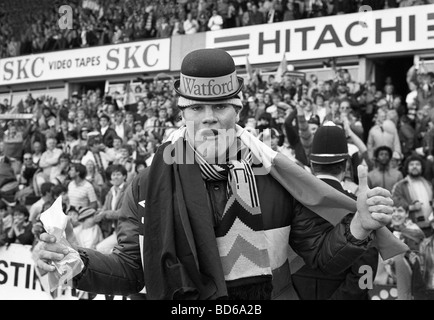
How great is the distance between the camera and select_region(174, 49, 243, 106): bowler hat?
7.84 feet

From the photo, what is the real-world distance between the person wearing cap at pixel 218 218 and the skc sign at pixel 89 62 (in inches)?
611

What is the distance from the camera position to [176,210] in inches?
90.1

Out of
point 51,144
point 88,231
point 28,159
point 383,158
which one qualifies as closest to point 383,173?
point 383,158

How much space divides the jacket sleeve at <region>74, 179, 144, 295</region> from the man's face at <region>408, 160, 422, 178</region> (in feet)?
16.1

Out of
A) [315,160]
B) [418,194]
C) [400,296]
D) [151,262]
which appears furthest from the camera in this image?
[418,194]

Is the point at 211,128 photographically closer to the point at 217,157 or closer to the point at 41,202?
the point at 217,157

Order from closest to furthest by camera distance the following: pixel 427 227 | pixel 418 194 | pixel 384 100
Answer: pixel 427 227, pixel 418 194, pixel 384 100

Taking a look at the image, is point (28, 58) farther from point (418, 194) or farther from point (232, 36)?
point (418, 194)

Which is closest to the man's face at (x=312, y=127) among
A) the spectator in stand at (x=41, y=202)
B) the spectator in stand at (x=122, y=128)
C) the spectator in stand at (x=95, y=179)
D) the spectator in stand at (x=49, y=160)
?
the spectator in stand at (x=95, y=179)

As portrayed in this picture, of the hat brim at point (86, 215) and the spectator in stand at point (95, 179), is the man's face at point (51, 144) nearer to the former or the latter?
the spectator in stand at point (95, 179)

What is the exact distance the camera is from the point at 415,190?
6.67 m

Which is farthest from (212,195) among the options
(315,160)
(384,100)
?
(384,100)

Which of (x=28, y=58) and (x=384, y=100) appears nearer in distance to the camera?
(x=384, y=100)

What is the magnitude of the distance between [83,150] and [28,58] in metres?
11.2
